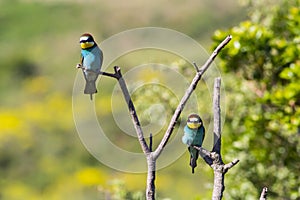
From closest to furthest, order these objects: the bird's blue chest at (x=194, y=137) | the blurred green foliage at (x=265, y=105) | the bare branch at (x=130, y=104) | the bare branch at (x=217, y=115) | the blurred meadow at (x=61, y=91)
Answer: the bare branch at (x=130, y=104), the bare branch at (x=217, y=115), the bird's blue chest at (x=194, y=137), the blurred green foliage at (x=265, y=105), the blurred meadow at (x=61, y=91)

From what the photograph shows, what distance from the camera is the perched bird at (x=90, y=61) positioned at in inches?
108

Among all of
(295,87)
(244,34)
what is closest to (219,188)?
(295,87)

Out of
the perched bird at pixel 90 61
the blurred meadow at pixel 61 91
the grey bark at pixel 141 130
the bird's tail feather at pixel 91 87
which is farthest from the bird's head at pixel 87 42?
the blurred meadow at pixel 61 91

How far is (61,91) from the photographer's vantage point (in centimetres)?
3281

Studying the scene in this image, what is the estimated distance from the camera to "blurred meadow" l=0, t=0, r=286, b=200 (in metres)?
18.6

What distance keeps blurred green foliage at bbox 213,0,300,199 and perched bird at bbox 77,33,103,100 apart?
1686 millimetres

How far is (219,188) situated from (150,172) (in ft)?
0.86

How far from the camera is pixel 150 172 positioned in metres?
2.45

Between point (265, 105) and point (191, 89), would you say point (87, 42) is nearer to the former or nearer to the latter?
point (191, 89)

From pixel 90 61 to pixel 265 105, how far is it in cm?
203

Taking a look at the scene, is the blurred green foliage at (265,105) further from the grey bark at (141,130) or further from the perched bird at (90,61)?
the grey bark at (141,130)

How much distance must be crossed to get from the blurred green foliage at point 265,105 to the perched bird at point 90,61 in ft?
5.53

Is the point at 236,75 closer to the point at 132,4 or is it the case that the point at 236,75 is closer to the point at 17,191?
the point at 17,191

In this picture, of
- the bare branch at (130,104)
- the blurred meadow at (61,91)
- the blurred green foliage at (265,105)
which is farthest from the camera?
the blurred meadow at (61,91)
